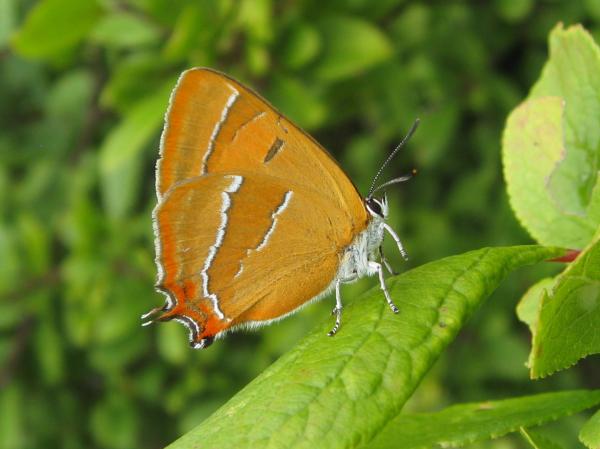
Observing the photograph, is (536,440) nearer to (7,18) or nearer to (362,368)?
(362,368)

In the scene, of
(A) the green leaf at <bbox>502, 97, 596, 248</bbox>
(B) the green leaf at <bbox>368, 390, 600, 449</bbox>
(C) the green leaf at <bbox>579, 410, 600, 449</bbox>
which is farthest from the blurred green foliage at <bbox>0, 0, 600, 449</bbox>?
(C) the green leaf at <bbox>579, 410, 600, 449</bbox>

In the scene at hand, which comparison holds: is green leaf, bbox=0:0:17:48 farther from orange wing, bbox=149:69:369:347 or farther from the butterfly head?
the butterfly head

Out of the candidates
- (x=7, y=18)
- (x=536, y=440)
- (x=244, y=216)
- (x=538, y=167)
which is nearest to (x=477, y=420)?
(x=536, y=440)

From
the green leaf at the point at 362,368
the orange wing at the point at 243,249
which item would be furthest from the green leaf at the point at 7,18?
the green leaf at the point at 362,368

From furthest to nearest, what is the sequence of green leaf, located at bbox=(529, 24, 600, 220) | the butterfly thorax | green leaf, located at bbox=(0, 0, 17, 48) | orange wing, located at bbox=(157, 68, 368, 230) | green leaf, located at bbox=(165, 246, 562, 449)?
green leaf, located at bbox=(0, 0, 17, 48), the butterfly thorax, orange wing, located at bbox=(157, 68, 368, 230), green leaf, located at bbox=(529, 24, 600, 220), green leaf, located at bbox=(165, 246, 562, 449)

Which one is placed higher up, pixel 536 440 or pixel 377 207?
pixel 377 207

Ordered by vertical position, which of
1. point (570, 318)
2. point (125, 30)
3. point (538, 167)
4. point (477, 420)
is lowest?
point (477, 420)

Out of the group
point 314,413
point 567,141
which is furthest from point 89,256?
point 314,413
